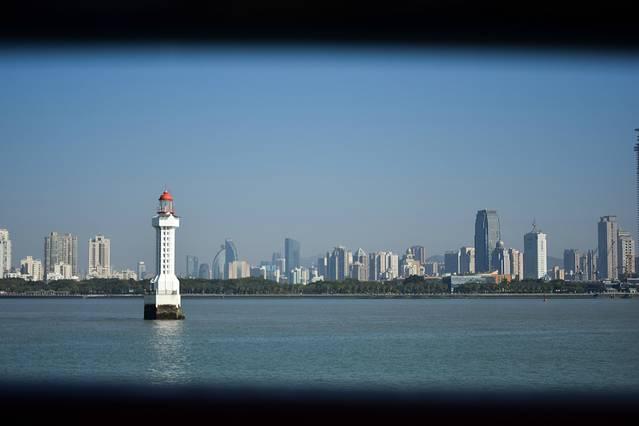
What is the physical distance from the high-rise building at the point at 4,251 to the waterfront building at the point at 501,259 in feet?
242

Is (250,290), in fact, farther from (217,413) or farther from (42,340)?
(217,413)

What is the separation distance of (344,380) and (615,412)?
8.07 metres

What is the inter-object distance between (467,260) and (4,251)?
84.3 m

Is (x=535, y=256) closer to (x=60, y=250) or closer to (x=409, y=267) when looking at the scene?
(x=409, y=267)

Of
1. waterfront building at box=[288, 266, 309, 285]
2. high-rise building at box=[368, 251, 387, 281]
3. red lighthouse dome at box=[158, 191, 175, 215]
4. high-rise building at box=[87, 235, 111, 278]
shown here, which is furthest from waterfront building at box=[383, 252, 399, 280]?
red lighthouse dome at box=[158, 191, 175, 215]

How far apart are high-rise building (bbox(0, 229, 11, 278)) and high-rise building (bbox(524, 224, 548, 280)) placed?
79.7 m

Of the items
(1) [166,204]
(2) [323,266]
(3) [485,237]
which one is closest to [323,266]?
(2) [323,266]

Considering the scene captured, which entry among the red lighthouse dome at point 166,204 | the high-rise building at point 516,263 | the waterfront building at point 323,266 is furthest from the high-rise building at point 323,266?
the red lighthouse dome at point 166,204

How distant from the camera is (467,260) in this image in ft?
585

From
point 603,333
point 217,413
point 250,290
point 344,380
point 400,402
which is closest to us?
point 217,413

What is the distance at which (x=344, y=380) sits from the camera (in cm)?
2000

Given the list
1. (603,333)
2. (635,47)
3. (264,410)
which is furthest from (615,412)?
(603,333)

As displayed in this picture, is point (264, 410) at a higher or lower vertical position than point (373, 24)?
lower

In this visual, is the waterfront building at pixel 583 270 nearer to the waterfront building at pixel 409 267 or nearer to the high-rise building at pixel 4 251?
the waterfront building at pixel 409 267
